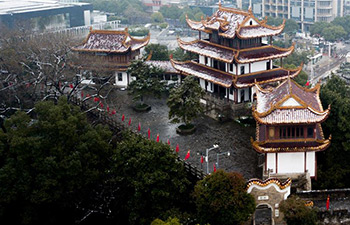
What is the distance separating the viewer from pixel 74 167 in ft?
120

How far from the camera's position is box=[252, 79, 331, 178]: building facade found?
36.8 metres

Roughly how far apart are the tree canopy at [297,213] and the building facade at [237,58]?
17404 mm

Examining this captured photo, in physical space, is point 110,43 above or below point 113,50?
above

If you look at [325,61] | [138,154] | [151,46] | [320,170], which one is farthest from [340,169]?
[325,61]

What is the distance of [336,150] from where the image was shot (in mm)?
39969

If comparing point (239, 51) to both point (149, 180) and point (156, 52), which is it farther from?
point (149, 180)

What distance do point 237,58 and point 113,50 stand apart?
16.3 m

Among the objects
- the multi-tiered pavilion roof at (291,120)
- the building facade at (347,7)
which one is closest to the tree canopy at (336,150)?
the multi-tiered pavilion roof at (291,120)

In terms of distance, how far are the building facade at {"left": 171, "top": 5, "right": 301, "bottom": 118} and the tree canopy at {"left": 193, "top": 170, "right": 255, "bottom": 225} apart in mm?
16750

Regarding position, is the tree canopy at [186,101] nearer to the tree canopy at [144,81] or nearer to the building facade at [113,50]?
the tree canopy at [144,81]

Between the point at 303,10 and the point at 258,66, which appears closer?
the point at 258,66

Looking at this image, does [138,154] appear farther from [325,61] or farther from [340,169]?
[325,61]

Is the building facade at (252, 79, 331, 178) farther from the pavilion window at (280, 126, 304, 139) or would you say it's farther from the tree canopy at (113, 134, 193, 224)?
the tree canopy at (113, 134, 193, 224)

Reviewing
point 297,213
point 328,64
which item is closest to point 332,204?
point 297,213
